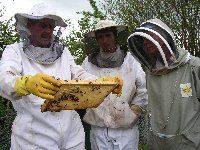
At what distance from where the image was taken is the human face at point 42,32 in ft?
12.5

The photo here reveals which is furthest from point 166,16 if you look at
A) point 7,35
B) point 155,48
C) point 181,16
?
point 155,48

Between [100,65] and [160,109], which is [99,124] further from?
[160,109]

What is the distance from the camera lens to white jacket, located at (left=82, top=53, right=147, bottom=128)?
4715 millimetres

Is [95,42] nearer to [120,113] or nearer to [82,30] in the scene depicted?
[120,113]

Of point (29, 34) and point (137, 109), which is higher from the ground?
point (29, 34)

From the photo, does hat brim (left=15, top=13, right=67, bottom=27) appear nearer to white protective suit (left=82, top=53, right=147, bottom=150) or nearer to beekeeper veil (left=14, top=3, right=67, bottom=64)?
beekeeper veil (left=14, top=3, right=67, bottom=64)

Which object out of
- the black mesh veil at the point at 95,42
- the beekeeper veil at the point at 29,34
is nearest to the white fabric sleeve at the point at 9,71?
the beekeeper veil at the point at 29,34

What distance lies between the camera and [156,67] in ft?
13.0

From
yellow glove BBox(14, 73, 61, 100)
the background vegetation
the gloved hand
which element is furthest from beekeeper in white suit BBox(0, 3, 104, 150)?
the background vegetation

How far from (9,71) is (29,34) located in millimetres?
560

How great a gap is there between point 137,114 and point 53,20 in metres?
1.60

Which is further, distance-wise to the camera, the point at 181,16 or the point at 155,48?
the point at 181,16

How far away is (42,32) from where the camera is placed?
3.81 m

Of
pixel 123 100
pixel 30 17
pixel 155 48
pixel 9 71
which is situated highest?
pixel 30 17
